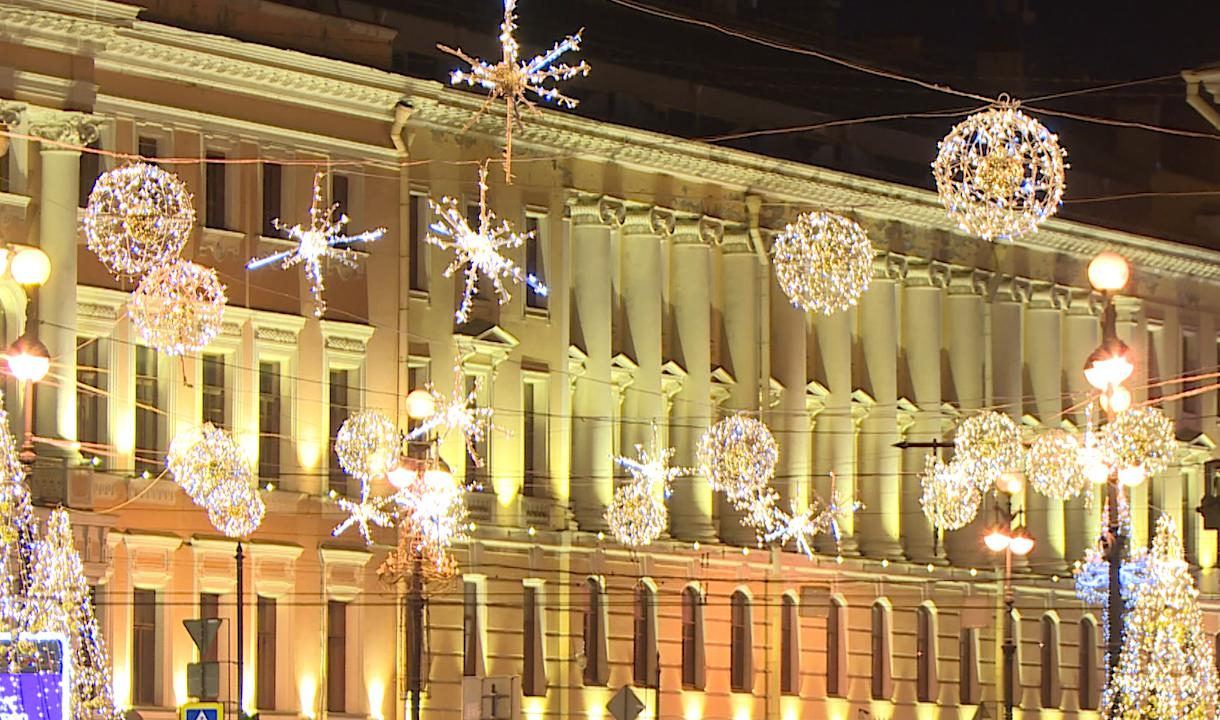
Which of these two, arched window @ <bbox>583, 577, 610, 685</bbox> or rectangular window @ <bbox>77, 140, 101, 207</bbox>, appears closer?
rectangular window @ <bbox>77, 140, 101, 207</bbox>

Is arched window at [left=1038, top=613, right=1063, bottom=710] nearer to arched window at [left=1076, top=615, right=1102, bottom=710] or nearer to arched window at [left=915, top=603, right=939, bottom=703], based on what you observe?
arched window at [left=1076, top=615, right=1102, bottom=710]

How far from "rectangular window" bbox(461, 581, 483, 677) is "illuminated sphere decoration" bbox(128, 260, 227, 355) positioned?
1411cm

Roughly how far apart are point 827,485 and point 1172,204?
40.1 feet

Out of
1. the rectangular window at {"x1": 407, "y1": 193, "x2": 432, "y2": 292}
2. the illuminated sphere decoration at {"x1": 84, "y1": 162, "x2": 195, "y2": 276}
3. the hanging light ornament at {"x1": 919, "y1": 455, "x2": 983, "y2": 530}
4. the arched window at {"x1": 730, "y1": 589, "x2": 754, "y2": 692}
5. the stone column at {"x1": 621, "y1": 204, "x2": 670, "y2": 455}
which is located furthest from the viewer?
the arched window at {"x1": 730, "y1": 589, "x2": 754, "y2": 692}

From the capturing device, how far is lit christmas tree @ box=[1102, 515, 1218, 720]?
33844 millimetres

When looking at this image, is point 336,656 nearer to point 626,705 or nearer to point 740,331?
point 626,705

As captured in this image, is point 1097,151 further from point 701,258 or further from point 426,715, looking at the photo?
point 426,715

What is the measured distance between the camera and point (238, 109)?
155 ft

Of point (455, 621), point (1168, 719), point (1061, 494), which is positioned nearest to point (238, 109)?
point (455, 621)

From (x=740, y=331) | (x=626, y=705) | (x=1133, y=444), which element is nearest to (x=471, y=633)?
(x=740, y=331)

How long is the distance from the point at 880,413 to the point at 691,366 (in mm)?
5714

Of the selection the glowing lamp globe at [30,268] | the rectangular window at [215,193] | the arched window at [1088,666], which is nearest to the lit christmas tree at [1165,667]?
the glowing lamp globe at [30,268]

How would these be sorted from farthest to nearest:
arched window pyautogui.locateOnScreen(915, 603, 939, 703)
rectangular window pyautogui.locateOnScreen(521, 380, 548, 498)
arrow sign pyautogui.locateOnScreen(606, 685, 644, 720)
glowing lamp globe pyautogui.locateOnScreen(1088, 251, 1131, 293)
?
arched window pyautogui.locateOnScreen(915, 603, 939, 703) → rectangular window pyautogui.locateOnScreen(521, 380, 548, 498) → arrow sign pyautogui.locateOnScreen(606, 685, 644, 720) → glowing lamp globe pyautogui.locateOnScreen(1088, 251, 1131, 293)

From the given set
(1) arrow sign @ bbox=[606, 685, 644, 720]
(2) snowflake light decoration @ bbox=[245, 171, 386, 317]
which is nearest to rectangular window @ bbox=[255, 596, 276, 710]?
(2) snowflake light decoration @ bbox=[245, 171, 386, 317]
